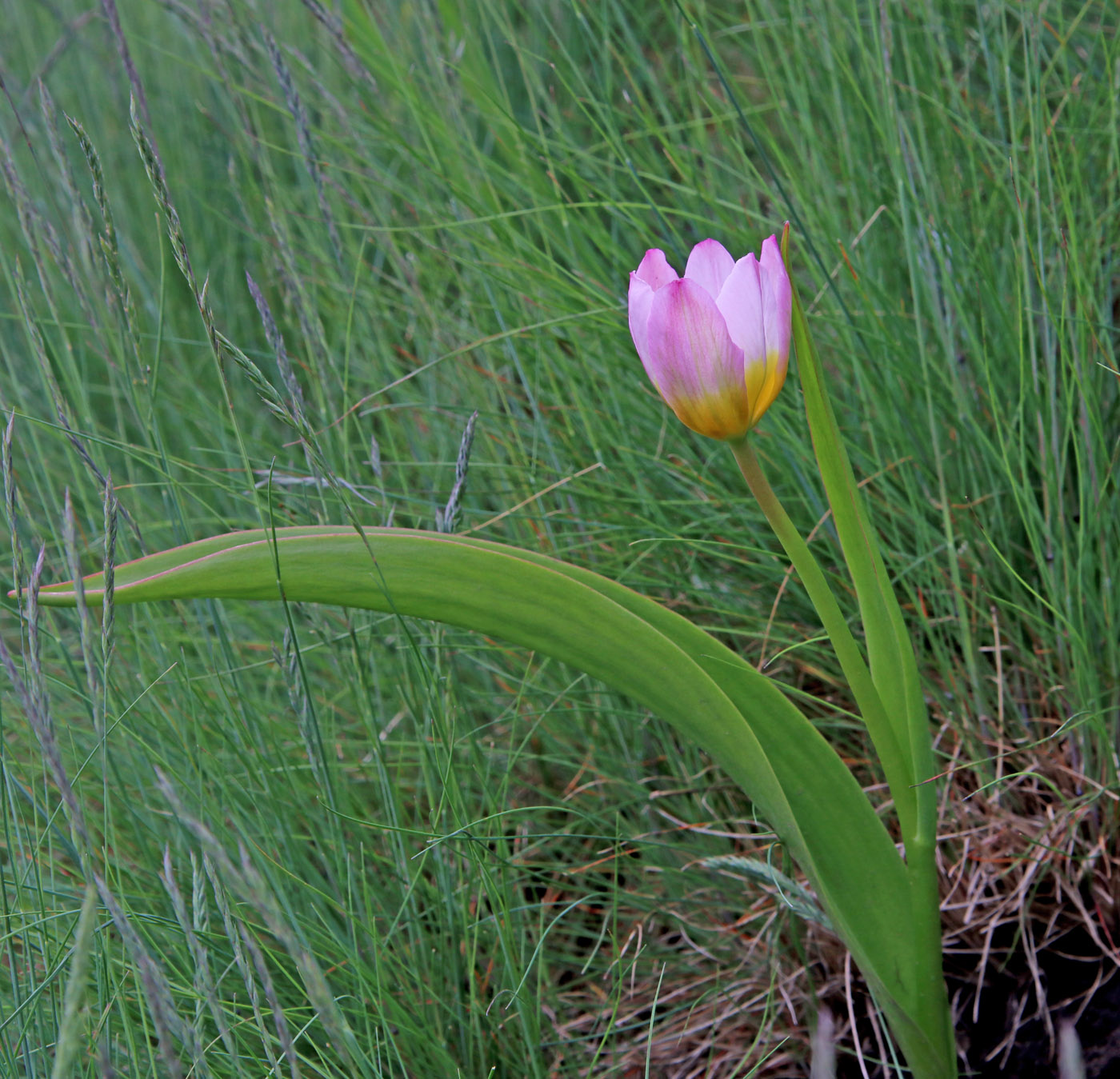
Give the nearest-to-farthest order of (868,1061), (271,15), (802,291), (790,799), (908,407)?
(790,799) < (868,1061) < (908,407) < (802,291) < (271,15)

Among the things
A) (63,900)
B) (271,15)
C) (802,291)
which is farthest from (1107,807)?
(271,15)

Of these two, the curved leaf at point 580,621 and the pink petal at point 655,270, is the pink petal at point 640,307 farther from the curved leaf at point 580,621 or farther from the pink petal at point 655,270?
the curved leaf at point 580,621

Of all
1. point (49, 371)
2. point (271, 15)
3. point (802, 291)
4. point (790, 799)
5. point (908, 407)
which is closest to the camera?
point (790, 799)

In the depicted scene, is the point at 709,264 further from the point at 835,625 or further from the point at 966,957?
the point at 966,957

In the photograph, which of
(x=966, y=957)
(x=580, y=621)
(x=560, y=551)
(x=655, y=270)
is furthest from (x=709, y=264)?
(x=966, y=957)

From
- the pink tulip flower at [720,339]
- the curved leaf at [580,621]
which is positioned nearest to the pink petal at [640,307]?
the pink tulip flower at [720,339]

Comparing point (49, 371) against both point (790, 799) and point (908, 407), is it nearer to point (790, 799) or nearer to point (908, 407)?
point (790, 799)
